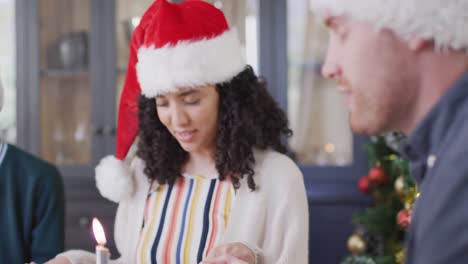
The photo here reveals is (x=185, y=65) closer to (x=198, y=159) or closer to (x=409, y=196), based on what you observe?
(x=198, y=159)

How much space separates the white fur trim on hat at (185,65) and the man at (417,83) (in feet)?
2.16

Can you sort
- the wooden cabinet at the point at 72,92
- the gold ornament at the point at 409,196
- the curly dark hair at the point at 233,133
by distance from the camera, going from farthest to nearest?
the wooden cabinet at the point at 72,92, the gold ornament at the point at 409,196, the curly dark hair at the point at 233,133

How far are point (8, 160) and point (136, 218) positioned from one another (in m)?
0.36

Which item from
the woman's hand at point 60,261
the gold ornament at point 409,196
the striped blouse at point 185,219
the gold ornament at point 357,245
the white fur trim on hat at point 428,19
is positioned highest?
the white fur trim on hat at point 428,19

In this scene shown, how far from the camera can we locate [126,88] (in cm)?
148

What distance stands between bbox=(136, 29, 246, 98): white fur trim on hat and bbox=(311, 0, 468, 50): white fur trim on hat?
0.70m

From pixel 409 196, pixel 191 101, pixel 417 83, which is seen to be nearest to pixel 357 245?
pixel 409 196

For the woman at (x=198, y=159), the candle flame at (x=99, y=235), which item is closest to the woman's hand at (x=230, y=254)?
the woman at (x=198, y=159)

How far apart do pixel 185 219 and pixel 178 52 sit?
0.35 m

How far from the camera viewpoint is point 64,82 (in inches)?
127

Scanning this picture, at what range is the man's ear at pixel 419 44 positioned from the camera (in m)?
0.65

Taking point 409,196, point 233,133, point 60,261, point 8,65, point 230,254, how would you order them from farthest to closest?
point 8,65, point 409,196, point 233,133, point 60,261, point 230,254

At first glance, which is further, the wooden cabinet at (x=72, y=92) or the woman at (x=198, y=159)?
the wooden cabinet at (x=72, y=92)

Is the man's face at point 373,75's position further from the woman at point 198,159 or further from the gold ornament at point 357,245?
the gold ornament at point 357,245
